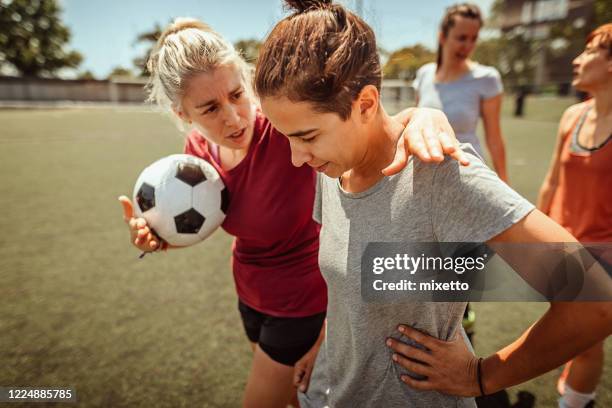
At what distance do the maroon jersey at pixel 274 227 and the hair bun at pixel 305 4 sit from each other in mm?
681

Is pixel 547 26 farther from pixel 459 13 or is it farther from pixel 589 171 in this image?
pixel 589 171

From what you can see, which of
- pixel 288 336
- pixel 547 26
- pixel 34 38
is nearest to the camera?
pixel 288 336

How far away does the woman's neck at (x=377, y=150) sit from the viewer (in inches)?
Answer: 48.4

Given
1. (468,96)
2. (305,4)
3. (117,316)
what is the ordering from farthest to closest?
1. (117,316)
2. (468,96)
3. (305,4)

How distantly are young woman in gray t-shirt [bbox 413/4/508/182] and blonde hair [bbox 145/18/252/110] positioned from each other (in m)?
1.81

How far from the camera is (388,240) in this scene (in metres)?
1.12

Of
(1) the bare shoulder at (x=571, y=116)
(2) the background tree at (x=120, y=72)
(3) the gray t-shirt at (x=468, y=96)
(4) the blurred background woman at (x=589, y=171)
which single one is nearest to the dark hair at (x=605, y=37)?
(4) the blurred background woman at (x=589, y=171)

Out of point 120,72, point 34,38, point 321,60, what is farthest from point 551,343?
point 120,72

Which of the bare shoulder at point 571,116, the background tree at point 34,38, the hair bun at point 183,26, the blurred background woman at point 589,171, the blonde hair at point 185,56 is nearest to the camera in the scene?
the blonde hair at point 185,56

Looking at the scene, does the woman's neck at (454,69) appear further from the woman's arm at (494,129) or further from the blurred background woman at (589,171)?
the blurred background woman at (589,171)

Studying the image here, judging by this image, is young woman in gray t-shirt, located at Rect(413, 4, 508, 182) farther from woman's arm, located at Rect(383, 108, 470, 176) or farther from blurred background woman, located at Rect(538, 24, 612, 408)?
woman's arm, located at Rect(383, 108, 470, 176)

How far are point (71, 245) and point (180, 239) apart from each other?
133 inches

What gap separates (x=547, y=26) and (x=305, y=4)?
41115 mm

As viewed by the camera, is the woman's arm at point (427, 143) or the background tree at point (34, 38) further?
the background tree at point (34, 38)
